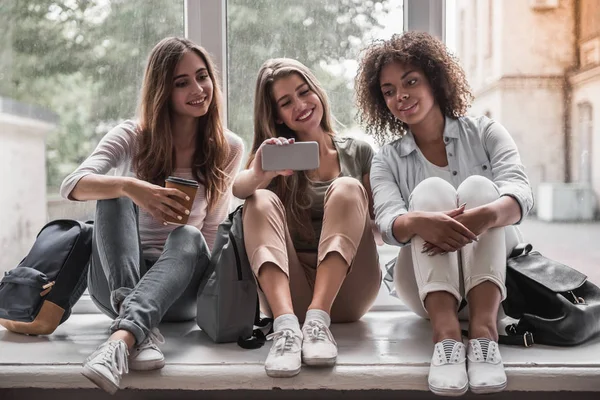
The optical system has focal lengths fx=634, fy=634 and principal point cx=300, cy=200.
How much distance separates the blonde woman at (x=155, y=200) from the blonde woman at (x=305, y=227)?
149 millimetres

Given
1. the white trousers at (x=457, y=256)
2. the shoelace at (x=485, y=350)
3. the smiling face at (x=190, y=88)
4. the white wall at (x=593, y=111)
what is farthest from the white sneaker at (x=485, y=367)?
the smiling face at (x=190, y=88)

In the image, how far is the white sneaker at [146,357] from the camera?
138 centimetres

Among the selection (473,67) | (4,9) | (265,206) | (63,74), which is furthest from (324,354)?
(4,9)

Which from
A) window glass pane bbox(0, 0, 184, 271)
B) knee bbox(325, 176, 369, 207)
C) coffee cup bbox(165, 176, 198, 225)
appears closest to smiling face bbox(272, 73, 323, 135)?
knee bbox(325, 176, 369, 207)

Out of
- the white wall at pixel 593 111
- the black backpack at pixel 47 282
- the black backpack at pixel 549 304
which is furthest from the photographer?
the white wall at pixel 593 111

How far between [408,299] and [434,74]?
2.05 ft

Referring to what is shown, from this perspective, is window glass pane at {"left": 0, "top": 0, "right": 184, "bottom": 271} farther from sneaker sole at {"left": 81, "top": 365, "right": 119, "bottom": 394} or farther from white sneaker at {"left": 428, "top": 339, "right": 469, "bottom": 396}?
white sneaker at {"left": 428, "top": 339, "right": 469, "bottom": 396}

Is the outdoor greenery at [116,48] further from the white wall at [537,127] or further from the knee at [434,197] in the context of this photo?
the knee at [434,197]

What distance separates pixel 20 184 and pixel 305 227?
3.26 ft

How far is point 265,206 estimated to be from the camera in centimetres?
158

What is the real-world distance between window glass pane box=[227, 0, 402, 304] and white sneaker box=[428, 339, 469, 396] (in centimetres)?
70

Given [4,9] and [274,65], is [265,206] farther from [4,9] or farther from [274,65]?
[4,9]

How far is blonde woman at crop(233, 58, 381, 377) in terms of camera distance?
4.71 ft

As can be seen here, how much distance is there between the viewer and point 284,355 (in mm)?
1352
